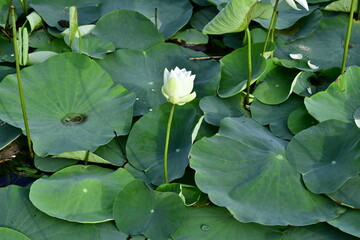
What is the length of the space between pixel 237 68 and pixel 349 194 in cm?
80

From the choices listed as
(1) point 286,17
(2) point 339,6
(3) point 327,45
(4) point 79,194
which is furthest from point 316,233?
(2) point 339,6

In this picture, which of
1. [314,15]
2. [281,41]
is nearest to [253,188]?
[281,41]

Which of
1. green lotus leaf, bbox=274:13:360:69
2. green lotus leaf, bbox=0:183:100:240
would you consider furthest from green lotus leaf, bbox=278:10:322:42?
green lotus leaf, bbox=0:183:100:240

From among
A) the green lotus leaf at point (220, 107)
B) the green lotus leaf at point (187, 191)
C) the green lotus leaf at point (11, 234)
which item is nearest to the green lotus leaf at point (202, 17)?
the green lotus leaf at point (220, 107)

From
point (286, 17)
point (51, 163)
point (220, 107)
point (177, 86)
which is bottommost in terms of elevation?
point (51, 163)

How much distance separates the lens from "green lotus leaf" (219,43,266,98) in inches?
90.0

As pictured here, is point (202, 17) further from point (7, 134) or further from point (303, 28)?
point (7, 134)

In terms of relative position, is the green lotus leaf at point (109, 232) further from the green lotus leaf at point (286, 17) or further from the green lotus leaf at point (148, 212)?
the green lotus leaf at point (286, 17)

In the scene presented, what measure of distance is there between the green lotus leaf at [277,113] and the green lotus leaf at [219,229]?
482mm

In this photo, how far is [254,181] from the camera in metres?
1.86

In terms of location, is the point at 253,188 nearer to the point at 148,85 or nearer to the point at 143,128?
the point at 143,128

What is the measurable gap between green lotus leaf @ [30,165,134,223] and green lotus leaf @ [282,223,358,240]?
0.61m

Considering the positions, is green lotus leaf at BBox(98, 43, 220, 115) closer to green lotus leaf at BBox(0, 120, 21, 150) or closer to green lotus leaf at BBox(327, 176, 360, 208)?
green lotus leaf at BBox(0, 120, 21, 150)

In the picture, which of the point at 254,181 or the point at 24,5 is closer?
the point at 254,181
